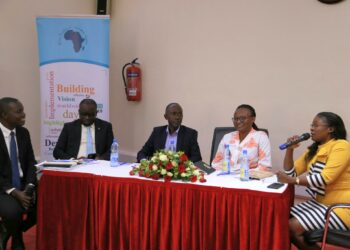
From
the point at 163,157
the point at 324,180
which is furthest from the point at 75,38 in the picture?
the point at 324,180

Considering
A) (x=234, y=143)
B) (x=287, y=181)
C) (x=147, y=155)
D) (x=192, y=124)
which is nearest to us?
(x=287, y=181)

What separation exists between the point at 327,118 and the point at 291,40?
1.63 metres

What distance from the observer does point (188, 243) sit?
2.60 meters

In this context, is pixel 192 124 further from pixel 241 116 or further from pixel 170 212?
pixel 170 212

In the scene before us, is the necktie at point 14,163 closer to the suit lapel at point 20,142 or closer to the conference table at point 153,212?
the suit lapel at point 20,142

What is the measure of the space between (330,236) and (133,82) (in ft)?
11.9

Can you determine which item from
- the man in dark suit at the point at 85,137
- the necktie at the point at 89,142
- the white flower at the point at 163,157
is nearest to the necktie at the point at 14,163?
the man in dark suit at the point at 85,137

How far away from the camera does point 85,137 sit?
3.91 meters

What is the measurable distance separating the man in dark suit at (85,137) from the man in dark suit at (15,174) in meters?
0.59

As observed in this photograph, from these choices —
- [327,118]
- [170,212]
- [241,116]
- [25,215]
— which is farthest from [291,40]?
[25,215]

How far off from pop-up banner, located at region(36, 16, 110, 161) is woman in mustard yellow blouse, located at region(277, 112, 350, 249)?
2.85m

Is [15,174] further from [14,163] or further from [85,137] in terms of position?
[85,137]

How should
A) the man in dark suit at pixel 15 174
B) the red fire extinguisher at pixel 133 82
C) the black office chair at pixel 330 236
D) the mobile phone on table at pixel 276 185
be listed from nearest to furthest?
1. the black office chair at pixel 330 236
2. the mobile phone on table at pixel 276 185
3. the man in dark suit at pixel 15 174
4. the red fire extinguisher at pixel 133 82

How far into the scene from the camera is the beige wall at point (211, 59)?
394cm
